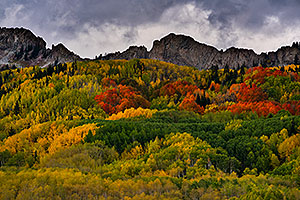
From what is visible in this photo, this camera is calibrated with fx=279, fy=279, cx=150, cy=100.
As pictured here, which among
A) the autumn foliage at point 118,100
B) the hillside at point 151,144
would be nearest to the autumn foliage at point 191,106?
the hillside at point 151,144

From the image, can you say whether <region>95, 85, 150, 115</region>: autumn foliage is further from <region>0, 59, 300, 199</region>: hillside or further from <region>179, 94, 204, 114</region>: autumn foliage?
<region>179, 94, 204, 114</region>: autumn foliage

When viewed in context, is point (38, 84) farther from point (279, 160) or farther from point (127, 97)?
point (279, 160)

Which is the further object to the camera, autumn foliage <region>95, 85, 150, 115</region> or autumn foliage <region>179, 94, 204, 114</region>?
autumn foliage <region>95, 85, 150, 115</region>

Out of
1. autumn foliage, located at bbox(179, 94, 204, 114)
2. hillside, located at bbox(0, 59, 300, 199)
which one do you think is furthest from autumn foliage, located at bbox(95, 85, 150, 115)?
autumn foliage, located at bbox(179, 94, 204, 114)

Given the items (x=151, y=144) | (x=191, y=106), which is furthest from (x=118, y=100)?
(x=151, y=144)

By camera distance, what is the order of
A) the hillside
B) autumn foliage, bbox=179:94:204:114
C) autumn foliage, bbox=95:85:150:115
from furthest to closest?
autumn foliage, bbox=95:85:150:115 < autumn foliage, bbox=179:94:204:114 < the hillside

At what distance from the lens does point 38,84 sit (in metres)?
198

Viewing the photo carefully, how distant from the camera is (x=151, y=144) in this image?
280ft

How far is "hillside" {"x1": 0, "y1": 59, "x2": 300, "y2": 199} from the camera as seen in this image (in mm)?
47000

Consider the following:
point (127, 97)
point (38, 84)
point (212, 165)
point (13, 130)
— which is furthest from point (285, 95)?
point (38, 84)

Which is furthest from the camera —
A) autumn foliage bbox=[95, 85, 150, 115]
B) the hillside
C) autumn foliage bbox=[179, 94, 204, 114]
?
autumn foliage bbox=[95, 85, 150, 115]

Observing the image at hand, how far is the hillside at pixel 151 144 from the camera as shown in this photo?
154 ft

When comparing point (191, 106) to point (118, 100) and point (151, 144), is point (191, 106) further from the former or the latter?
point (151, 144)

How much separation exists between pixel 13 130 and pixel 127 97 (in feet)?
237
